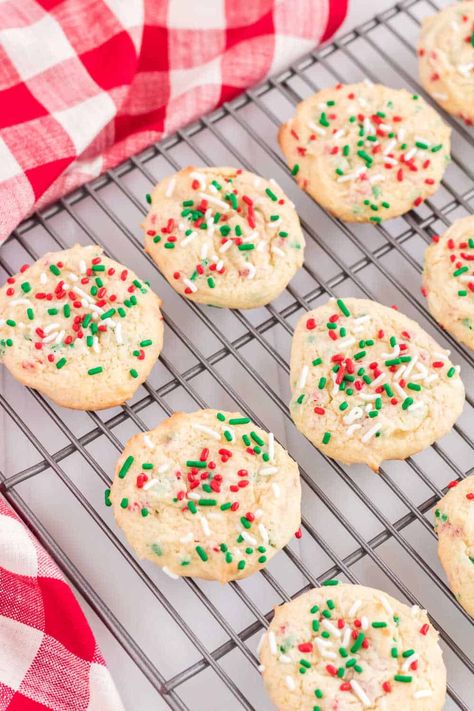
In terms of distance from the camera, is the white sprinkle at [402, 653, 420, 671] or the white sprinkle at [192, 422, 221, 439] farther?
the white sprinkle at [192, 422, 221, 439]

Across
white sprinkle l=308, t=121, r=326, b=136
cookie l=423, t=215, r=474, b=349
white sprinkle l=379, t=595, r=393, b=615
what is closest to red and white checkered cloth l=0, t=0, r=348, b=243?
white sprinkle l=308, t=121, r=326, b=136

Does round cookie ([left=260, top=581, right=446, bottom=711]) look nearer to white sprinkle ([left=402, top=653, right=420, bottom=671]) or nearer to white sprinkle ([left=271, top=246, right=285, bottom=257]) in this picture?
white sprinkle ([left=402, top=653, right=420, bottom=671])

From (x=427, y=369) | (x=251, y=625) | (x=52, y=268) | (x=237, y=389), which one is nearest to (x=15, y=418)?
(x=52, y=268)

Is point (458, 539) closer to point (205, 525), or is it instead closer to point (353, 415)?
point (353, 415)

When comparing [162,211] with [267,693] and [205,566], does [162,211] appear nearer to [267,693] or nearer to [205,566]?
[205,566]

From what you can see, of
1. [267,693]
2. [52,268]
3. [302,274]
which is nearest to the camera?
[267,693]

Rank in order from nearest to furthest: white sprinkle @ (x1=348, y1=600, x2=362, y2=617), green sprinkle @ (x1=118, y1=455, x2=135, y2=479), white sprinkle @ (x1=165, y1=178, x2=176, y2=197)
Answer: white sprinkle @ (x1=348, y1=600, x2=362, y2=617) < green sprinkle @ (x1=118, y1=455, x2=135, y2=479) < white sprinkle @ (x1=165, y1=178, x2=176, y2=197)
